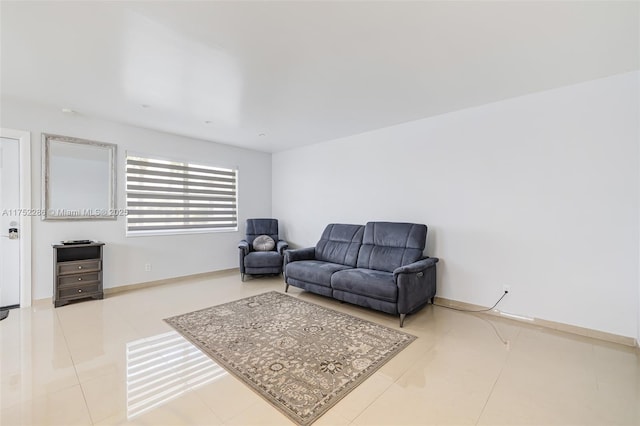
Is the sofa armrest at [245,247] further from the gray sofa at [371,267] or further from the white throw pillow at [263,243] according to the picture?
the gray sofa at [371,267]

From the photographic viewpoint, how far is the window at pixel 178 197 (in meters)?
4.59

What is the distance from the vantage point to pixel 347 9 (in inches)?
74.4

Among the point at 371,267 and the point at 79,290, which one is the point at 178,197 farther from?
the point at 371,267

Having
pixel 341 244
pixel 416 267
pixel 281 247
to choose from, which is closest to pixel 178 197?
pixel 281 247

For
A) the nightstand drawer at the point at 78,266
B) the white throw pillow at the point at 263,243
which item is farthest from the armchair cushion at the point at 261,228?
the nightstand drawer at the point at 78,266

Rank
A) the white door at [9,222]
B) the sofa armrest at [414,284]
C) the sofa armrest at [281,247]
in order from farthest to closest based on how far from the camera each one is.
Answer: the sofa armrest at [281,247] < the white door at [9,222] < the sofa armrest at [414,284]

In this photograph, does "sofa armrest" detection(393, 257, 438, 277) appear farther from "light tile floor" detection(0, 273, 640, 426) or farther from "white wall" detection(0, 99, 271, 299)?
"white wall" detection(0, 99, 271, 299)

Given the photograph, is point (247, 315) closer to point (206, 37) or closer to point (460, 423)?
point (460, 423)

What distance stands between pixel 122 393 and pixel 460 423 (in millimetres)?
2239

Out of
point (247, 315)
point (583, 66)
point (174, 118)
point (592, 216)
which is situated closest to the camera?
point (583, 66)

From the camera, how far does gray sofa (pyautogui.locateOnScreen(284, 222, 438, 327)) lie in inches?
126

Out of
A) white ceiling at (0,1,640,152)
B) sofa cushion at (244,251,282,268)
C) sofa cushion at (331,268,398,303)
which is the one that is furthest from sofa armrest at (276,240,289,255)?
white ceiling at (0,1,640,152)

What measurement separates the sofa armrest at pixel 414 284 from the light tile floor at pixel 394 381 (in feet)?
0.80

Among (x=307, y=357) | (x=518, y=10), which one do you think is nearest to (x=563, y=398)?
(x=307, y=357)
